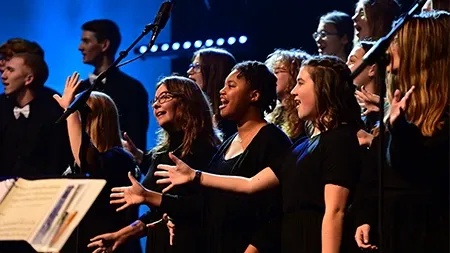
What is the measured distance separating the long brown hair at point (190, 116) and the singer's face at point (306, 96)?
28.9 inches

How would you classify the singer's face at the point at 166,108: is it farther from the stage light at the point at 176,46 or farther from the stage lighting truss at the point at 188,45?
the stage light at the point at 176,46

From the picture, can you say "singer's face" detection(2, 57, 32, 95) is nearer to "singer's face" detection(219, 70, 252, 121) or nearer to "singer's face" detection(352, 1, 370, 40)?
"singer's face" detection(219, 70, 252, 121)

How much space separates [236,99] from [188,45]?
2.19 m

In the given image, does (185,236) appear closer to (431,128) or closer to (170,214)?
(170,214)

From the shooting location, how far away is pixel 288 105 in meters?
4.29

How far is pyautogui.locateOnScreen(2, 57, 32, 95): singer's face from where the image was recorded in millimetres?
5707

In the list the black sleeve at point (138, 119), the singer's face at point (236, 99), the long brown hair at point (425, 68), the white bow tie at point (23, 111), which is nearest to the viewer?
the long brown hair at point (425, 68)

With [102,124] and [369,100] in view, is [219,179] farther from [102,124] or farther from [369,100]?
[102,124]

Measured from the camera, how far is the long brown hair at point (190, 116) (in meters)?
4.30

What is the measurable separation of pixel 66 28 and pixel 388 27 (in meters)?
2.99

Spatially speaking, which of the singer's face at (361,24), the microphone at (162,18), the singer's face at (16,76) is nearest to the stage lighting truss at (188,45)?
the singer's face at (16,76)

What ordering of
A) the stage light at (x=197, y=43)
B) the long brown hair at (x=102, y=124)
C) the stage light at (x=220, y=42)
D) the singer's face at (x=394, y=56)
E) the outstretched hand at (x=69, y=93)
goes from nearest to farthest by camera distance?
the singer's face at (x=394, y=56)
the outstretched hand at (x=69, y=93)
the long brown hair at (x=102, y=124)
the stage light at (x=220, y=42)
the stage light at (x=197, y=43)

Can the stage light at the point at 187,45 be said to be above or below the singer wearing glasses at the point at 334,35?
below

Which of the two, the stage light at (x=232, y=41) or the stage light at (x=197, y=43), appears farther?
the stage light at (x=197, y=43)
